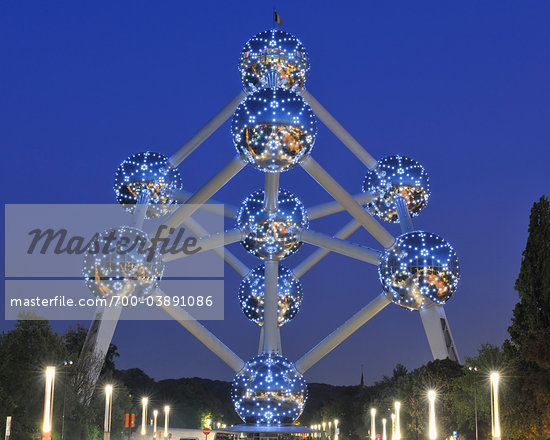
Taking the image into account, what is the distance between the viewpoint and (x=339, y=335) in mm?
26141

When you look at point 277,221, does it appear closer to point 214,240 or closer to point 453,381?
point 214,240

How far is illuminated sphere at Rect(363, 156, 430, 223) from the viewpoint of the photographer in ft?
90.5

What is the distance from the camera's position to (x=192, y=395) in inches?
5167

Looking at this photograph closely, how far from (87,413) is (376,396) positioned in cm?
5372

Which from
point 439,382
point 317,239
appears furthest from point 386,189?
point 439,382

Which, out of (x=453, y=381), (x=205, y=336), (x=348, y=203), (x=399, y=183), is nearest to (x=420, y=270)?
(x=348, y=203)

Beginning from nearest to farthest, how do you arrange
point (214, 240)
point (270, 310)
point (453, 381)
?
1. point (270, 310)
2. point (214, 240)
3. point (453, 381)

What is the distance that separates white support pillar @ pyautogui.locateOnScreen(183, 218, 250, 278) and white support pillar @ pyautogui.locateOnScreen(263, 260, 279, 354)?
459 centimetres

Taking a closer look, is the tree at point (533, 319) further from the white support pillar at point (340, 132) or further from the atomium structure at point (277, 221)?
the white support pillar at point (340, 132)

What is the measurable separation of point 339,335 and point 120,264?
24.7ft

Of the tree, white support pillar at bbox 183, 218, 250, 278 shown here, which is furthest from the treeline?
white support pillar at bbox 183, 218, 250, 278

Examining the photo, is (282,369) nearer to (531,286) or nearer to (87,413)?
(531,286)

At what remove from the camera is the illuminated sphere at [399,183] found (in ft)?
90.5

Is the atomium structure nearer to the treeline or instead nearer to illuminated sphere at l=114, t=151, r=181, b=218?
illuminated sphere at l=114, t=151, r=181, b=218
